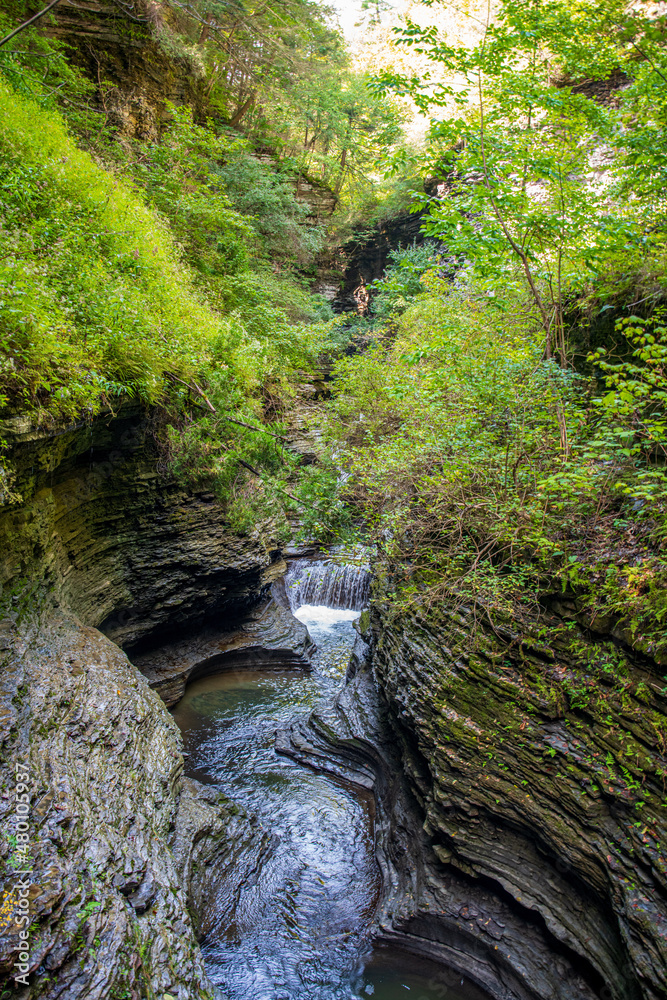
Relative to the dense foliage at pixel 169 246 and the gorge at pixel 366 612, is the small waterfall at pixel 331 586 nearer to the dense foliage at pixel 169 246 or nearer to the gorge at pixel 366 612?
the gorge at pixel 366 612

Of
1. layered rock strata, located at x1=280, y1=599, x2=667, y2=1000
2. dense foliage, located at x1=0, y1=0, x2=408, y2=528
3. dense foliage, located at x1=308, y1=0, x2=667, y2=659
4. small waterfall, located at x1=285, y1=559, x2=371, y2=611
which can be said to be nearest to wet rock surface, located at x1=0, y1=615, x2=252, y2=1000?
dense foliage, located at x1=0, y1=0, x2=408, y2=528

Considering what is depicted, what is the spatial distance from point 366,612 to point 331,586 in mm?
2815

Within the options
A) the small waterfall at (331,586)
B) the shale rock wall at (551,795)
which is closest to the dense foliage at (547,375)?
the shale rock wall at (551,795)

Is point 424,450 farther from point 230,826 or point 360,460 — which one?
point 230,826

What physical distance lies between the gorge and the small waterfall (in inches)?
78.4

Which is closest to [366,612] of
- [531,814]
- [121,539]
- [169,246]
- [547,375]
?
[121,539]

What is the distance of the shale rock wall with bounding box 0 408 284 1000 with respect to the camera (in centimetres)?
296

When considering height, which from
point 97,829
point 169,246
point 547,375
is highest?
point 169,246

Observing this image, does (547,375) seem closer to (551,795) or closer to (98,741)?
(551,795)

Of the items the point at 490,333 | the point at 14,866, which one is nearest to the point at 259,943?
the point at 14,866

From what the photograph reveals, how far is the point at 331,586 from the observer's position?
496 inches
